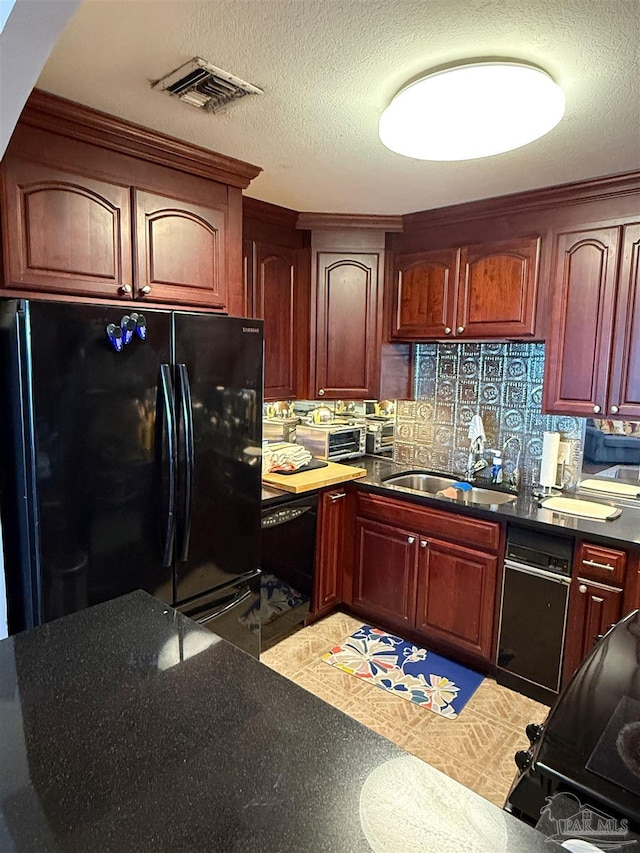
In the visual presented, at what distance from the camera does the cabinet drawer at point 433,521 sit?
8.47 ft

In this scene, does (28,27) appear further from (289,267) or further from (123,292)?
(289,267)

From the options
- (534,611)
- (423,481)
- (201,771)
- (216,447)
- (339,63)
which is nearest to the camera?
(201,771)

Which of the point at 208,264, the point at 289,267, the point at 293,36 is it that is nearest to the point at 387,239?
the point at 289,267

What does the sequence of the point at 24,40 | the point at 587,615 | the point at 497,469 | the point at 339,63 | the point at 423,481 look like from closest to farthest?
1. the point at 24,40
2. the point at 339,63
3. the point at 587,615
4. the point at 497,469
5. the point at 423,481

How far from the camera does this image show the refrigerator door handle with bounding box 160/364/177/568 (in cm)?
191

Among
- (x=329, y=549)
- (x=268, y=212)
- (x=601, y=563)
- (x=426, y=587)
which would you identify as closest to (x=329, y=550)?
(x=329, y=549)

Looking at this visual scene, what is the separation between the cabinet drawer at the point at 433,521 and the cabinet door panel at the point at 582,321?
28.3 inches

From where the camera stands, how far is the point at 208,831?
699 millimetres

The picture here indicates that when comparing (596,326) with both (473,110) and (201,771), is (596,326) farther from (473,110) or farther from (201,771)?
(201,771)

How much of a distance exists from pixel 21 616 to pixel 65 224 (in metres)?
1.38

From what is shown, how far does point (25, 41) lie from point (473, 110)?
115 cm

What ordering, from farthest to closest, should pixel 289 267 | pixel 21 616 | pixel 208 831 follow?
pixel 289 267 → pixel 21 616 → pixel 208 831

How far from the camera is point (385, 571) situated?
3.01 m

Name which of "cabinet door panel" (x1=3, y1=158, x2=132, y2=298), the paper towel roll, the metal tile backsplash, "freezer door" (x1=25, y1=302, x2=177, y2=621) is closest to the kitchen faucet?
the metal tile backsplash
